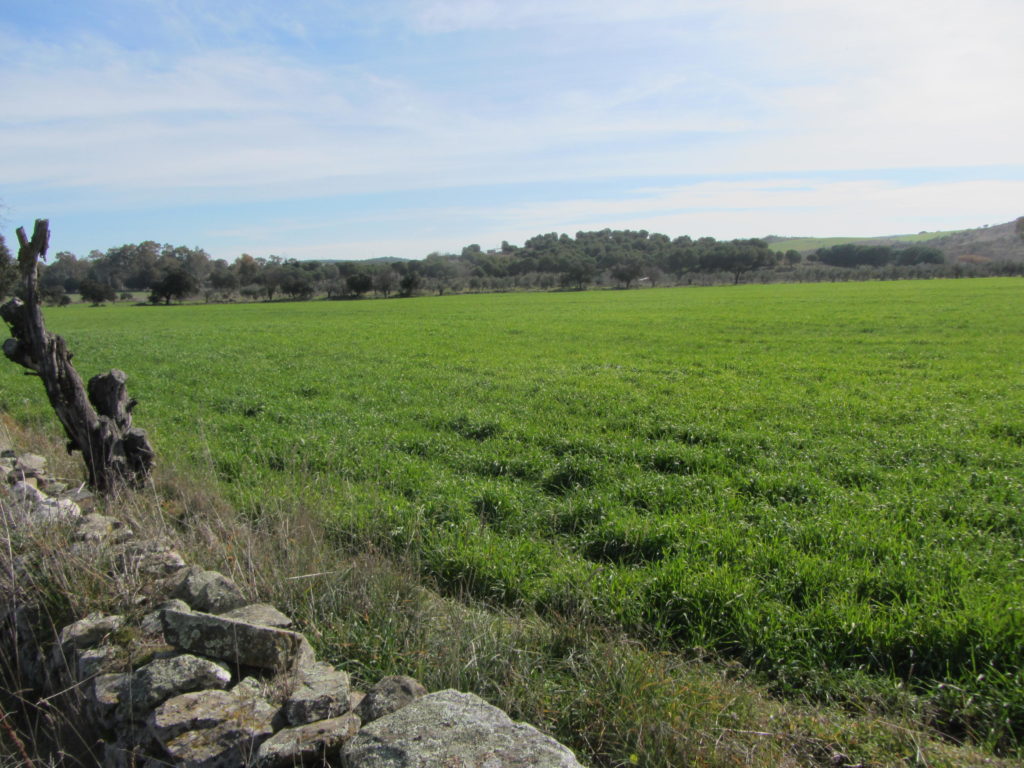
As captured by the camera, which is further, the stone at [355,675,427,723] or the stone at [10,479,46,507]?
the stone at [10,479,46,507]

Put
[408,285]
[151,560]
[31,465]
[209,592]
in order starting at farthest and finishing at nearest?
[408,285], [31,465], [151,560], [209,592]

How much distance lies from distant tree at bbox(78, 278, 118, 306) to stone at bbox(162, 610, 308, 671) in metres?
104

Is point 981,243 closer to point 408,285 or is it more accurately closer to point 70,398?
point 408,285

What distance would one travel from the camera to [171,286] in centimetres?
8962

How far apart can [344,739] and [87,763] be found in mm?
1772

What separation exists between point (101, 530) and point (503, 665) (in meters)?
4.11

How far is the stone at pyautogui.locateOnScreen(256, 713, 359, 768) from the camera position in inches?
124

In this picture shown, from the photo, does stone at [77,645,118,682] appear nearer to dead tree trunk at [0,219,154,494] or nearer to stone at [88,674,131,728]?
stone at [88,674,131,728]

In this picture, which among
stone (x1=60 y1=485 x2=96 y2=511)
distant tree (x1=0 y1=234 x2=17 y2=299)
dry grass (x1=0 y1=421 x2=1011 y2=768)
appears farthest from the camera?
distant tree (x1=0 y1=234 x2=17 y2=299)

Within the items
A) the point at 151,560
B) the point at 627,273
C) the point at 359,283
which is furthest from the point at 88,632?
the point at 627,273

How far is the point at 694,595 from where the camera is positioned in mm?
5109

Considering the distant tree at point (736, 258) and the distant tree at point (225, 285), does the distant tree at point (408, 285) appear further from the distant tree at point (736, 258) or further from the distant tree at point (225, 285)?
the distant tree at point (736, 258)

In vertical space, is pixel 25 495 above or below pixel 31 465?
above

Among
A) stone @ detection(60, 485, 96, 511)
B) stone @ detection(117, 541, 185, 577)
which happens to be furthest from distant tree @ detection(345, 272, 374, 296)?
stone @ detection(117, 541, 185, 577)
